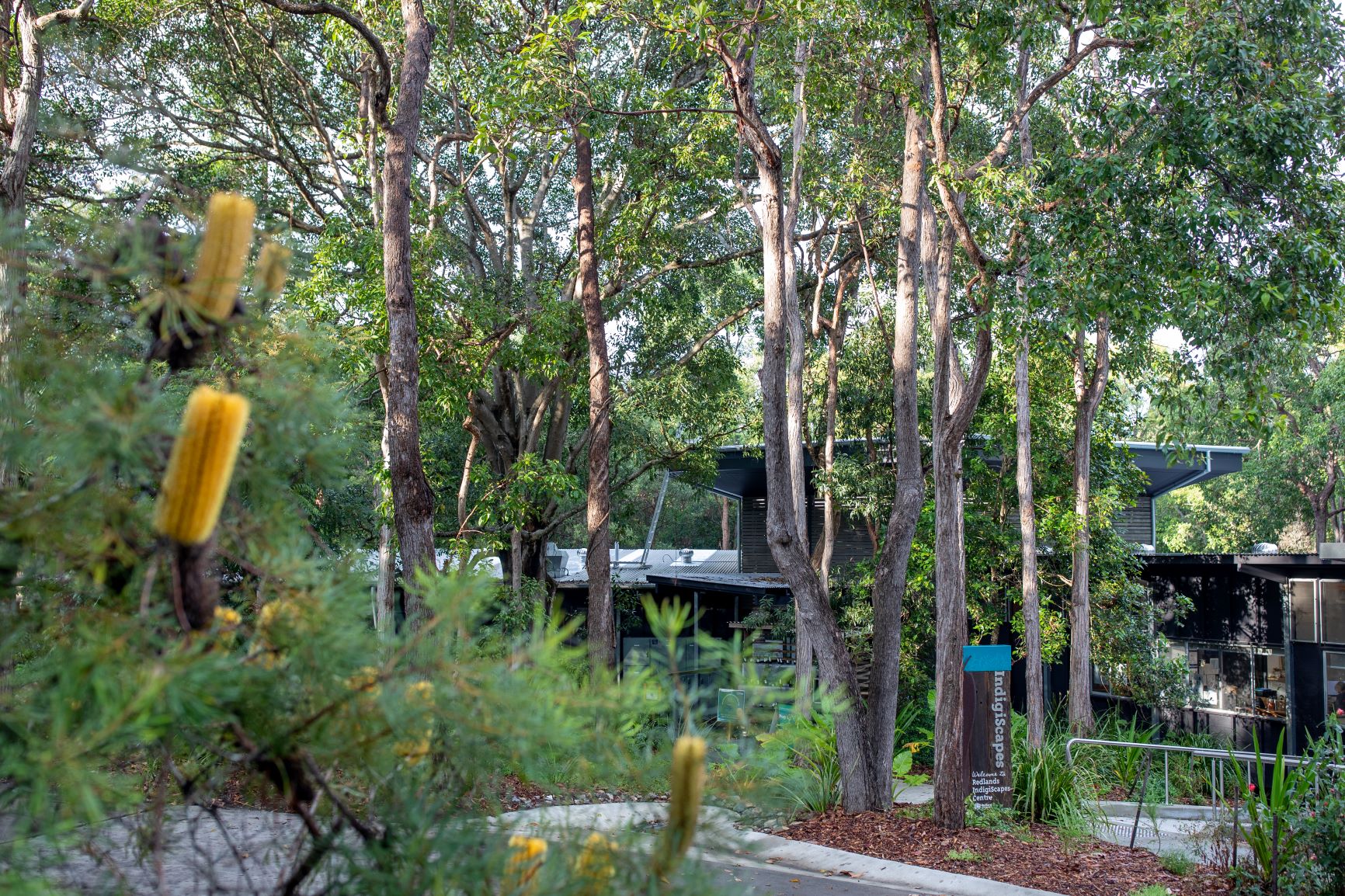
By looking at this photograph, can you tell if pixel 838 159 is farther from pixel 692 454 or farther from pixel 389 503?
pixel 389 503

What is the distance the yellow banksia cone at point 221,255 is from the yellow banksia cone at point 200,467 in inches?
12.1

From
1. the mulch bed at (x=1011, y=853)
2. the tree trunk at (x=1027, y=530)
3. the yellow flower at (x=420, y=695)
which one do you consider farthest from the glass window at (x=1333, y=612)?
the yellow flower at (x=420, y=695)

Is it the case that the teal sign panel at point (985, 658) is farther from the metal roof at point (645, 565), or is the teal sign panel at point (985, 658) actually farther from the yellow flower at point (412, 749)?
the metal roof at point (645, 565)

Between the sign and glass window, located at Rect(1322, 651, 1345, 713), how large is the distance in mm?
9501

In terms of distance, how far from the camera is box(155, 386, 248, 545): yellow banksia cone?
1726 mm

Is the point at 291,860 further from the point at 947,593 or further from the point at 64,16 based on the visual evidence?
the point at 64,16

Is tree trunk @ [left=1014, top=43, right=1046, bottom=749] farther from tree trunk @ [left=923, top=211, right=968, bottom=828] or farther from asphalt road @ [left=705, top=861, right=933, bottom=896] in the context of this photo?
asphalt road @ [left=705, top=861, right=933, bottom=896]

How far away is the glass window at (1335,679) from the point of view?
16.5 m

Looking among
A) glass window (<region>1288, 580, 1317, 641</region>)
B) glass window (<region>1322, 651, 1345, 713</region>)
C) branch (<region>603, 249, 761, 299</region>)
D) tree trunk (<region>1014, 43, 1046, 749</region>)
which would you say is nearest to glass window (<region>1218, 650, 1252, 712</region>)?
glass window (<region>1288, 580, 1317, 641</region>)

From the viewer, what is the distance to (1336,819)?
639 centimetres

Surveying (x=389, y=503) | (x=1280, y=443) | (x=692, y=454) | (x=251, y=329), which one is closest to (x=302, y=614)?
(x=251, y=329)

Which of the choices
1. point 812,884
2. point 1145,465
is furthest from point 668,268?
point 1145,465

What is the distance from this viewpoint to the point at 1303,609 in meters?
17.3

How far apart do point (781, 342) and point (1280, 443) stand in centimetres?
2350
